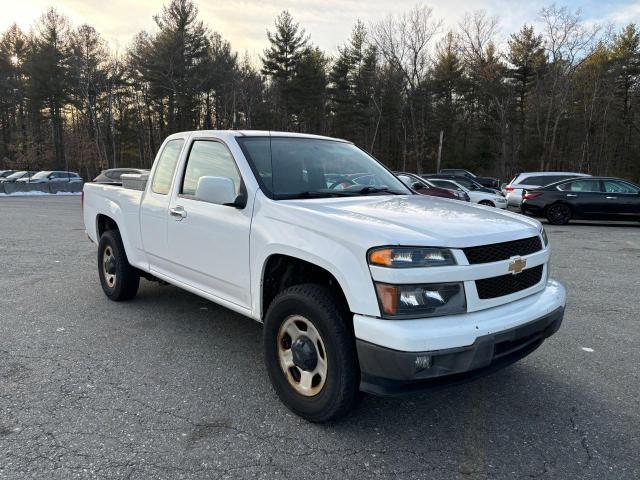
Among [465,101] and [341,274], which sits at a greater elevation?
[465,101]

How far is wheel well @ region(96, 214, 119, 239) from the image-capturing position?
5872 millimetres

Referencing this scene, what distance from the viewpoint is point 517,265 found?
296cm

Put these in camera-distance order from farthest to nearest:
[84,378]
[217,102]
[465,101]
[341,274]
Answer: [465,101] < [217,102] < [84,378] < [341,274]

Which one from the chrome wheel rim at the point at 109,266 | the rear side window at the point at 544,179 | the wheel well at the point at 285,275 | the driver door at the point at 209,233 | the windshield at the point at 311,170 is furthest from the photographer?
the rear side window at the point at 544,179

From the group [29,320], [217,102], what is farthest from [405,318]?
[217,102]

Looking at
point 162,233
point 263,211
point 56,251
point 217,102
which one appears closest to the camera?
point 263,211

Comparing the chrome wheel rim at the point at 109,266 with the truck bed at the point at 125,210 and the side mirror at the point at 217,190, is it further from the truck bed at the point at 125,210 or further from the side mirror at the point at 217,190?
the side mirror at the point at 217,190

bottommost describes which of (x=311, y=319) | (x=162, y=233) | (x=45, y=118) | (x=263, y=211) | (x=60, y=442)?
(x=60, y=442)

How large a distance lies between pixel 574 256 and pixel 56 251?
9.61 m

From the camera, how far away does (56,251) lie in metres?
9.05

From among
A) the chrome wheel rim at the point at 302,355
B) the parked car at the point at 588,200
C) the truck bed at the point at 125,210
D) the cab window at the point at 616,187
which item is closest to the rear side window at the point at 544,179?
the parked car at the point at 588,200

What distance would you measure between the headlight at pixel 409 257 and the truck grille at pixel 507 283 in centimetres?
28

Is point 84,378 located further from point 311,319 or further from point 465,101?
point 465,101

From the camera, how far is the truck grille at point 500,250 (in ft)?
8.94
